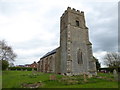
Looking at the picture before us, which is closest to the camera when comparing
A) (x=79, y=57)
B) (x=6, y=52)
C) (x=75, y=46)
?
(x=79, y=57)

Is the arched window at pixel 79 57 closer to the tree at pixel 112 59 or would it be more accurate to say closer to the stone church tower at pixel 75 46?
the stone church tower at pixel 75 46

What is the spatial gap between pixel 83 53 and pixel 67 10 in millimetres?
11356

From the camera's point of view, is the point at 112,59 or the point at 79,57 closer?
the point at 79,57

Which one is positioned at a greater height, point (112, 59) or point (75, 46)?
point (75, 46)

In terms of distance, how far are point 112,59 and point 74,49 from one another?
29.9m

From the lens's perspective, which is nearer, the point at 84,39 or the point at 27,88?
the point at 27,88

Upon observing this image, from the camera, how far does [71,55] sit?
26.5m

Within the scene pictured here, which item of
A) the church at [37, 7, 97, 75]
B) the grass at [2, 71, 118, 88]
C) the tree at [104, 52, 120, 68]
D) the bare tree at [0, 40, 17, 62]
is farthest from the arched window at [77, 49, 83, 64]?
the tree at [104, 52, 120, 68]

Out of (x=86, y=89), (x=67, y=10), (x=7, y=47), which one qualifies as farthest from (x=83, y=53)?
(x=7, y=47)

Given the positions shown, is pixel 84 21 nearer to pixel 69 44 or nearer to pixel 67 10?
pixel 67 10

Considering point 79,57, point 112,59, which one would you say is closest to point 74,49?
point 79,57

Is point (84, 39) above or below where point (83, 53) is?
above

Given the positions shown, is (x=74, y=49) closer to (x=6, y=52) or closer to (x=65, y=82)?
(x=65, y=82)

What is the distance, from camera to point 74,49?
27375 mm
